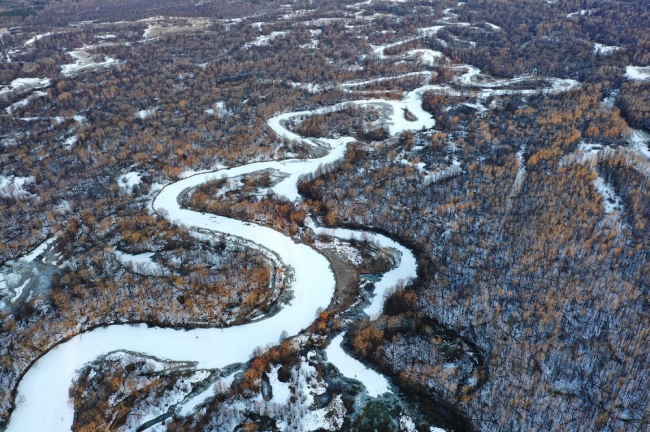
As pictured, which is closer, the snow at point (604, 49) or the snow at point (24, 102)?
the snow at point (24, 102)

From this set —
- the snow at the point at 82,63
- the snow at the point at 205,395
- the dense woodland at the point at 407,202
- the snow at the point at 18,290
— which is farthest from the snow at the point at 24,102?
the snow at the point at 205,395

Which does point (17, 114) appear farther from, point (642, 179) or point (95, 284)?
point (642, 179)

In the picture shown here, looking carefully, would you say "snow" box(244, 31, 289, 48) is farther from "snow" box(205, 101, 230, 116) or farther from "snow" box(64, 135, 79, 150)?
"snow" box(64, 135, 79, 150)

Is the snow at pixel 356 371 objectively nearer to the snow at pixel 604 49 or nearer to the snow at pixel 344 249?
the snow at pixel 344 249

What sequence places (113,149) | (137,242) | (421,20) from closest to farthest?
(137,242) → (113,149) → (421,20)

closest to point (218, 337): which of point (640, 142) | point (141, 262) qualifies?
point (141, 262)

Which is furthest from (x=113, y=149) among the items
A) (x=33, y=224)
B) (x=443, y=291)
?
(x=443, y=291)

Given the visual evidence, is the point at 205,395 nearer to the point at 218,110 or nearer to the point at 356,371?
the point at 356,371
